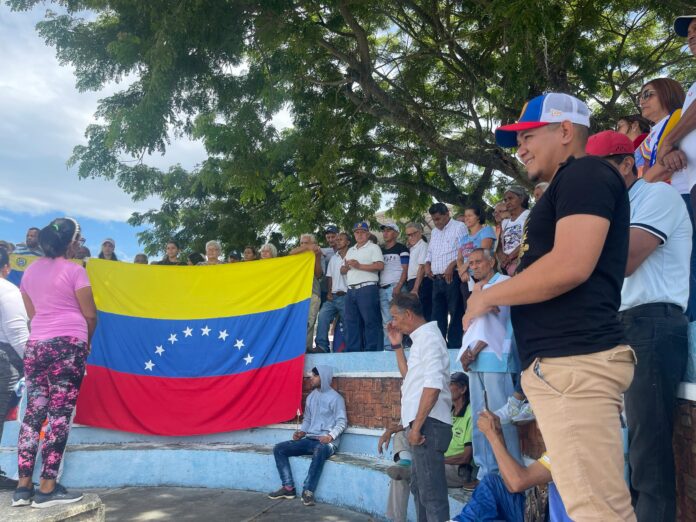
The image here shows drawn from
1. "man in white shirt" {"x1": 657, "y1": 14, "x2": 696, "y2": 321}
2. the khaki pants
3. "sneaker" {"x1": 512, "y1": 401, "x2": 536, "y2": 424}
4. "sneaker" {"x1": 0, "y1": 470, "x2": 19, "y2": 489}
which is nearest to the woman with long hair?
"sneaker" {"x1": 512, "y1": 401, "x2": 536, "y2": 424}

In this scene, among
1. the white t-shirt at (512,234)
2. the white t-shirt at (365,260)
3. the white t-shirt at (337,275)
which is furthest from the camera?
the white t-shirt at (337,275)

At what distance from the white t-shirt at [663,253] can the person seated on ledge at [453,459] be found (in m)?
2.63

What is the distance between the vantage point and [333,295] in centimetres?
832

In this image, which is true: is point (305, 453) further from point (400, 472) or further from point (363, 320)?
point (400, 472)

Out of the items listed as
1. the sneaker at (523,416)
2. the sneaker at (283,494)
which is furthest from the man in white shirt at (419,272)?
the sneaker at (523,416)

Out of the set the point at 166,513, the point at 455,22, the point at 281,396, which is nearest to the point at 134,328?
the point at 281,396

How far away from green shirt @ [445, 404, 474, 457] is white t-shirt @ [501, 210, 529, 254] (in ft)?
6.05

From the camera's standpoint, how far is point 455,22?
9211 millimetres

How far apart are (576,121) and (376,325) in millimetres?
5863

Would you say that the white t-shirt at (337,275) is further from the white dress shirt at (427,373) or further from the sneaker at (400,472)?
the white dress shirt at (427,373)

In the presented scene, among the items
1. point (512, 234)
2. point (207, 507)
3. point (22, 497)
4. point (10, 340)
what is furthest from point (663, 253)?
point (207, 507)

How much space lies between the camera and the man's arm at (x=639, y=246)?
2.51 meters

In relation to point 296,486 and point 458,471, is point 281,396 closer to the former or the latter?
point 296,486

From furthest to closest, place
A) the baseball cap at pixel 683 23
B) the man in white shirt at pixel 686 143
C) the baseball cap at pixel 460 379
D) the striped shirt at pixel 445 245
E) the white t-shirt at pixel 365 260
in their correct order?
the white t-shirt at pixel 365 260
the striped shirt at pixel 445 245
the baseball cap at pixel 460 379
the baseball cap at pixel 683 23
the man in white shirt at pixel 686 143
